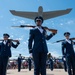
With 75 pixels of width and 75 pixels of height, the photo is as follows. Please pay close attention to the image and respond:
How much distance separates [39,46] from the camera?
5.93 m

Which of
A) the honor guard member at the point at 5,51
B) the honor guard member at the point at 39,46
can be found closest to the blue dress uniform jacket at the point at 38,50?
the honor guard member at the point at 39,46

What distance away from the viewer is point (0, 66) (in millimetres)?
7762

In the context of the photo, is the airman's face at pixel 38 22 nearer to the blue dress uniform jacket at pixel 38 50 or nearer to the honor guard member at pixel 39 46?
the honor guard member at pixel 39 46

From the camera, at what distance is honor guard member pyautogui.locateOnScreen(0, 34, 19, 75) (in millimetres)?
7750

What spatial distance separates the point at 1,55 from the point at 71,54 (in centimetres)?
244

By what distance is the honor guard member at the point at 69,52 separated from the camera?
8.30m

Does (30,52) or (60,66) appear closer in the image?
(30,52)

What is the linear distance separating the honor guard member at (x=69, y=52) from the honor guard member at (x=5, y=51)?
1.82 metres

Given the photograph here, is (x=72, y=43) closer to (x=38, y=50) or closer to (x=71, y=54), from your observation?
(x=71, y=54)

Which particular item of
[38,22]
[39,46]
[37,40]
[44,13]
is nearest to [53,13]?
[44,13]

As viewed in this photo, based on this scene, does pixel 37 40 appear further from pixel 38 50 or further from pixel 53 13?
pixel 53 13

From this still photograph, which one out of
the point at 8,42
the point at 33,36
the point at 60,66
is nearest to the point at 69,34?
the point at 8,42

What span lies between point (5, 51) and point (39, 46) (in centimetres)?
223

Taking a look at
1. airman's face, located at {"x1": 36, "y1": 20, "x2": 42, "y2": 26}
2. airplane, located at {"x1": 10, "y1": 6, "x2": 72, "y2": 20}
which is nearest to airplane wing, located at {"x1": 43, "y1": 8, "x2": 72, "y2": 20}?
airplane, located at {"x1": 10, "y1": 6, "x2": 72, "y2": 20}
